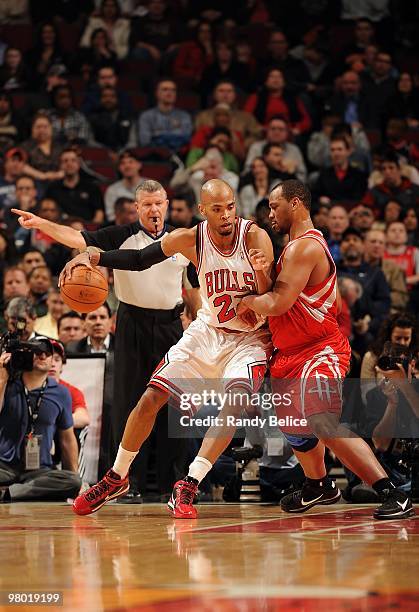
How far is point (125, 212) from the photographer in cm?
968

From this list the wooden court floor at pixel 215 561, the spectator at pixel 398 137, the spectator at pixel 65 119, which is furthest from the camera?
the spectator at pixel 65 119

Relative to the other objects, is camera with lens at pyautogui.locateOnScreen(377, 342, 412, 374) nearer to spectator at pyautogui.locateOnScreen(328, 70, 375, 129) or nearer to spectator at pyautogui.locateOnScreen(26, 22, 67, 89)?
spectator at pyautogui.locateOnScreen(328, 70, 375, 129)

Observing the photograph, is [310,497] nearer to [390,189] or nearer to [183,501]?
[183,501]

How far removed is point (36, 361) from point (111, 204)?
171 inches

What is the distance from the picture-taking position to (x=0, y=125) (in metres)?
11.9

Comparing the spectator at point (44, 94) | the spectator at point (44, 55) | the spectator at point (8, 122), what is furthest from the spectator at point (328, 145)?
the spectator at point (44, 55)

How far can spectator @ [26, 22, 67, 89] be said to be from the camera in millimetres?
13031

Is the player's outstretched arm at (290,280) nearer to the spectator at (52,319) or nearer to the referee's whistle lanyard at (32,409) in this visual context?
the referee's whistle lanyard at (32,409)

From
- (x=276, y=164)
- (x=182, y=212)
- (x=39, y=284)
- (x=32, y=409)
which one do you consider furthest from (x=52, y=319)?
(x=276, y=164)

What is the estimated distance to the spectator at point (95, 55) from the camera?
1285cm

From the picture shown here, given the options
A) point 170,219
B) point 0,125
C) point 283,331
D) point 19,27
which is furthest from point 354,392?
point 19,27

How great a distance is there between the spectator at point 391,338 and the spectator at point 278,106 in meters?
5.57

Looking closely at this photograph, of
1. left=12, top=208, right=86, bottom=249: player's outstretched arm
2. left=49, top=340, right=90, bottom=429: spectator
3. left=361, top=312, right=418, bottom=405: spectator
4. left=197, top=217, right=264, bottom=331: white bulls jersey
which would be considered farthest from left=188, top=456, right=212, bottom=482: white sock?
left=49, top=340, right=90, bottom=429: spectator

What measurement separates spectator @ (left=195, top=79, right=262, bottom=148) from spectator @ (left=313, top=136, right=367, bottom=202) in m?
1.13
